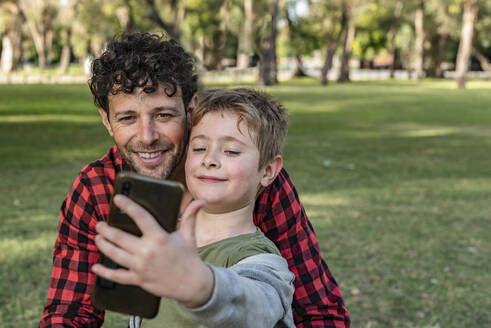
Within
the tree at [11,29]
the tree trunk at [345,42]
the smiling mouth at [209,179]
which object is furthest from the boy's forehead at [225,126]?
the tree at [11,29]

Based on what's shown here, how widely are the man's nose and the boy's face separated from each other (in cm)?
60

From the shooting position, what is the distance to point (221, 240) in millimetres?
1975

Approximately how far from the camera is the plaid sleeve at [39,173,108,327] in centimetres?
263

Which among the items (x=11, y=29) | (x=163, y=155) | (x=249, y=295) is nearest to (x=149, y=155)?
(x=163, y=155)

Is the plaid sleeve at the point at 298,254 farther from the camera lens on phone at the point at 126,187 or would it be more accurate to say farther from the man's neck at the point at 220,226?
the camera lens on phone at the point at 126,187

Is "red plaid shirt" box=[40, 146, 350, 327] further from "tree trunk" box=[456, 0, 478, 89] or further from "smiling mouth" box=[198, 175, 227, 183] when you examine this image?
"tree trunk" box=[456, 0, 478, 89]

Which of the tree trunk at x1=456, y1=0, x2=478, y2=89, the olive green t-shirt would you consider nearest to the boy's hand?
the olive green t-shirt

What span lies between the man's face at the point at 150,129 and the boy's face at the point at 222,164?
0.62 m

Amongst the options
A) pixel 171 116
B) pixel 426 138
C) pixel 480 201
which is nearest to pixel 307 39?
pixel 426 138

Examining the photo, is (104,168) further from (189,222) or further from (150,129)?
(189,222)

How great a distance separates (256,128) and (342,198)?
6451 millimetres

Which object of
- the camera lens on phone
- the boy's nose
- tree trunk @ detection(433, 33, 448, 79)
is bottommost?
tree trunk @ detection(433, 33, 448, 79)

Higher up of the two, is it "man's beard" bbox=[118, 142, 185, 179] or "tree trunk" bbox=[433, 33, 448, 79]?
"man's beard" bbox=[118, 142, 185, 179]

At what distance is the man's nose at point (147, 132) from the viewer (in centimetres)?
259
